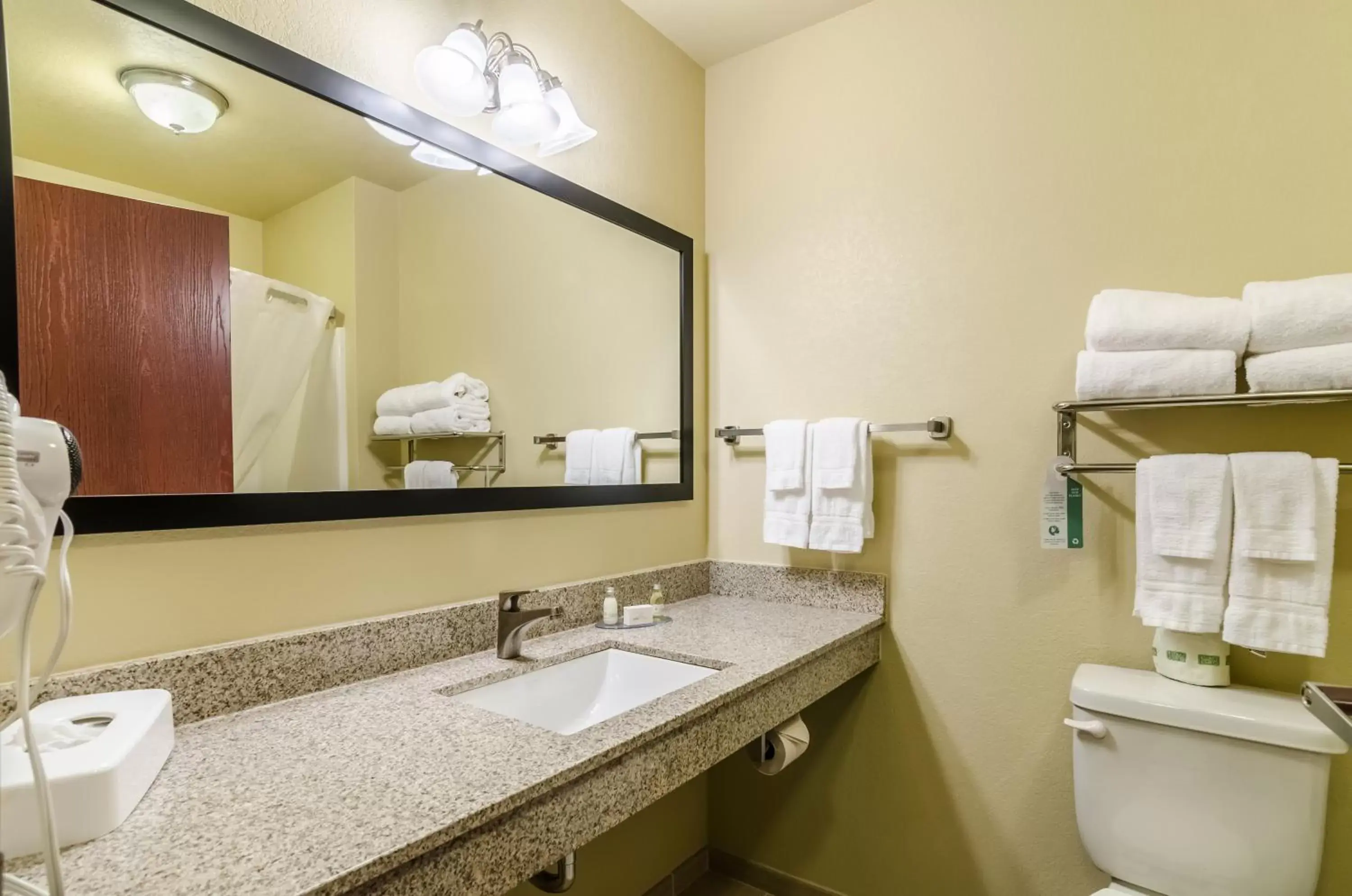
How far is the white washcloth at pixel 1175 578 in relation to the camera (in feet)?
4.01

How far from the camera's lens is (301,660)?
1092 mm

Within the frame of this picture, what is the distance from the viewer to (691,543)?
6.58ft

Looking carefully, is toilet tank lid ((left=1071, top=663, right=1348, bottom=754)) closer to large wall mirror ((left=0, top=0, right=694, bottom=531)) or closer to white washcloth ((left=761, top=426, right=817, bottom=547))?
white washcloth ((left=761, top=426, right=817, bottom=547))

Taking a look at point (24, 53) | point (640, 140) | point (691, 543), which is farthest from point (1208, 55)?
point (24, 53)

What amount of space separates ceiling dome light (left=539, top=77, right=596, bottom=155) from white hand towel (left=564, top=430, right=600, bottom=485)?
64 cm

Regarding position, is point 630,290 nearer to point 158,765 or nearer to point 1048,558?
point 1048,558

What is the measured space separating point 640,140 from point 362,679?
4.80 ft

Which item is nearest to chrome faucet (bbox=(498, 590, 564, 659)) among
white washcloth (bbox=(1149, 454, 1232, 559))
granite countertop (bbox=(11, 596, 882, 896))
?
granite countertop (bbox=(11, 596, 882, 896))

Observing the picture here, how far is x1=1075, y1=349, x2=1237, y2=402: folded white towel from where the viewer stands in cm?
122

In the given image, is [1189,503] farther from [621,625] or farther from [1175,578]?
[621,625]

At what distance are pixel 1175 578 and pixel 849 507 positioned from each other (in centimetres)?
66

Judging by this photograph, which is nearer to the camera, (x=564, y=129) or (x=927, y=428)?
(x=564, y=129)

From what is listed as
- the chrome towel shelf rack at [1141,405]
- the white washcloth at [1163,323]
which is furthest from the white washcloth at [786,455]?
the white washcloth at [1163,323]

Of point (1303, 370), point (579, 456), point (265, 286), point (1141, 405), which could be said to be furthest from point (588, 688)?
point (1303, 370)
